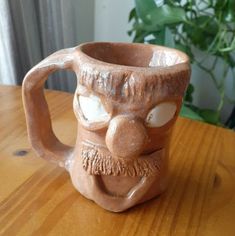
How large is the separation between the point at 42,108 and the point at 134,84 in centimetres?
16

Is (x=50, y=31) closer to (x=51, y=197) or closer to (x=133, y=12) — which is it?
(x=133, y=12)

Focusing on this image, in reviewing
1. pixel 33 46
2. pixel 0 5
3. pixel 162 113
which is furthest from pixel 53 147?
pixel 33 46

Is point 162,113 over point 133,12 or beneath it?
over

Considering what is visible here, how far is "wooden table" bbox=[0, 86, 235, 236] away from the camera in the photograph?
0.38 metres

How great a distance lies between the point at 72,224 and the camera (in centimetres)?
38

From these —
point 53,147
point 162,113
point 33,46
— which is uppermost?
point 162,113

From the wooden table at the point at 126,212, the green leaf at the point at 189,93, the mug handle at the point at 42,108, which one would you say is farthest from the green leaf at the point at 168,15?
the mug handle at the point at 42,108

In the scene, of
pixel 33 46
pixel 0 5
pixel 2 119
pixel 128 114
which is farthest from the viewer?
pixel 33 46

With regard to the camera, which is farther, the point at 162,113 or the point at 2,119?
the point at 2,119

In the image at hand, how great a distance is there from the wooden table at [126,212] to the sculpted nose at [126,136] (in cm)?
10

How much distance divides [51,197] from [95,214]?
6cm

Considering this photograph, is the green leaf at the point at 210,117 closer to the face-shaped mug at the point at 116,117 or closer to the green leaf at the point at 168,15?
the green leaf at the point at 168,15

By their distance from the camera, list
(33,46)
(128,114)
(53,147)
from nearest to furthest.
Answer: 1. (128,114)
2. (53,147)
3. (33,46)

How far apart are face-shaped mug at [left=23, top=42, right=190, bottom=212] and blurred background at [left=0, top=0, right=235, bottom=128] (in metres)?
0.45
